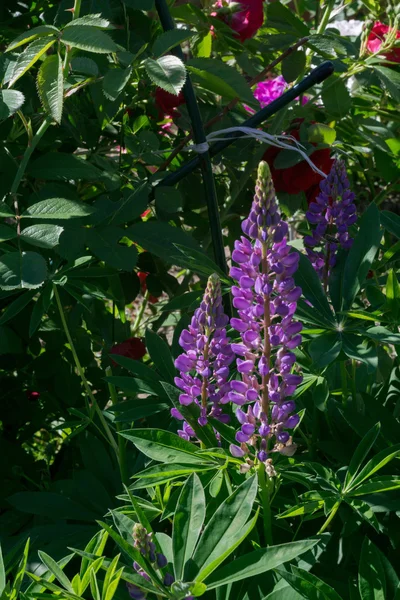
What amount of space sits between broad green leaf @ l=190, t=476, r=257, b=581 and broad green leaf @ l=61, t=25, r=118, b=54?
1.91 ft

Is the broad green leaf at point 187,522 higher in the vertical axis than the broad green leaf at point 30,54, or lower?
lower

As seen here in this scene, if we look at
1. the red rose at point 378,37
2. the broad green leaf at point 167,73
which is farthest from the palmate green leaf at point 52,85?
the red rose at point 378,37

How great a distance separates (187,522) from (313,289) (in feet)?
1.26

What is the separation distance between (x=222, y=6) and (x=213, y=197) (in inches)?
21.1

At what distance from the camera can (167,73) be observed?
3.62 ft

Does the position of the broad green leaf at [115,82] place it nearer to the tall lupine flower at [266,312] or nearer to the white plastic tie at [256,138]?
the white plastic tie at [256,138]

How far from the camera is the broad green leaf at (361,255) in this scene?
106cm

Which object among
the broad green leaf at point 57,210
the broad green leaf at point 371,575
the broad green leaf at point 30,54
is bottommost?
the broad green leaf at point 371,575

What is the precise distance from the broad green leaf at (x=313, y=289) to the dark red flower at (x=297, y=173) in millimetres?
437

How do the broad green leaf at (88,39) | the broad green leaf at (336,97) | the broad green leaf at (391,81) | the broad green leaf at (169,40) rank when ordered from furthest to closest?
the broad green leaf at (336,97), the broad green leaf at (391,81), the broad green leaf at (169,40), the broad green leaf at (88,39)

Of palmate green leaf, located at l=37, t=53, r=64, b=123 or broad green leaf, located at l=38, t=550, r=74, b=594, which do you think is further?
palmate green leaf, located at l=37, t=53, r=64, b=123

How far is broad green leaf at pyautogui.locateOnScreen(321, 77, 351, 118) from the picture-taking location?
5.12 feet

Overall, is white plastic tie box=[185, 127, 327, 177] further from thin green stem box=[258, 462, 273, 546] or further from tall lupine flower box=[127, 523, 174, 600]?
tall lupine flower box=[127, 523, 174, 600]

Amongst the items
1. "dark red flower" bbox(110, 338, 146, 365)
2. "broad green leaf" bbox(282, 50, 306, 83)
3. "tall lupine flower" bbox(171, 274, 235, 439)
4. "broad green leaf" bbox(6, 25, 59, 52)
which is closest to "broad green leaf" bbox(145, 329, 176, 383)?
"tall lupine flower" bbox(171, 274, 235, 439)
